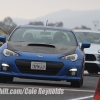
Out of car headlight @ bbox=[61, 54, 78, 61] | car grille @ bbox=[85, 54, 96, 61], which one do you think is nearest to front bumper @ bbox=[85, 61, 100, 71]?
car grille @ bbox=[85, 54, 96, 61]

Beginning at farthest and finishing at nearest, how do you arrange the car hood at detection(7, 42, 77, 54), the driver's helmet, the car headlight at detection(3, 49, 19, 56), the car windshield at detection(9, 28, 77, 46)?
the driver's helmet
the car windshield at detection(9, 28, 77, 46)
the car hood at detection(7, 42, 77, 54)
the car headlight at detection(3, 49, 19, 56)

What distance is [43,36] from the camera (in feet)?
52.2

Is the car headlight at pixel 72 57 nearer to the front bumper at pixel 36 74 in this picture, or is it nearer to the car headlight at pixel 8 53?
the front bumper at pixel 36 74

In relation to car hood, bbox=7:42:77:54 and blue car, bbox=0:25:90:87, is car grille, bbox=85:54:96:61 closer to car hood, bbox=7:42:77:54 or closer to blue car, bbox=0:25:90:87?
blue car, bbox=0:25:90:87

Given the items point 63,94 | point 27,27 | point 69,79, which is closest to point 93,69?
point 27,27

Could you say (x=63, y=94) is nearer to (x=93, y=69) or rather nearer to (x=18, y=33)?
(x=18, y=33)

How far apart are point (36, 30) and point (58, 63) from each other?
6.30 feet

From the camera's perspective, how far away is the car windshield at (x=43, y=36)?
1573cm

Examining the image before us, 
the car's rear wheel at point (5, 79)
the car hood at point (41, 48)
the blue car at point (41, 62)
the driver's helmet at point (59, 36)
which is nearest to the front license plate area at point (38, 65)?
the blue car at point (41, 62)

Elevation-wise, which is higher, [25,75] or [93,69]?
[25,75]

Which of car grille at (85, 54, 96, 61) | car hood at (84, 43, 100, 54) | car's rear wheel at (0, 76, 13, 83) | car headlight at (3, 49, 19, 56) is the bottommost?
car grille at (85, 54, 96, 61)

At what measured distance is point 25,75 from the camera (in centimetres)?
1441

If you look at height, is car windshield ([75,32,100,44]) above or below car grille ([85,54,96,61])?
above

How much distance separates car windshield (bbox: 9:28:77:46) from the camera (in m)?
15.7
